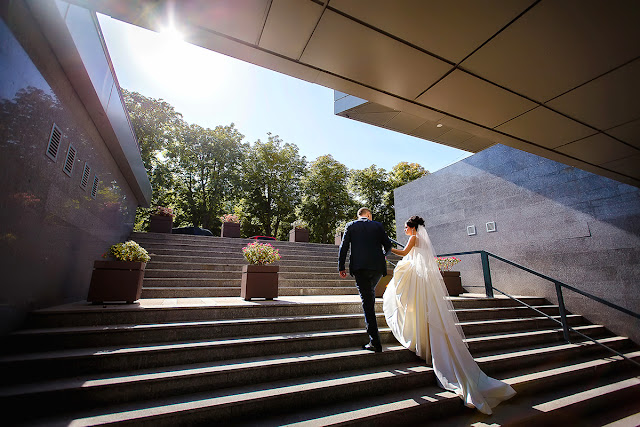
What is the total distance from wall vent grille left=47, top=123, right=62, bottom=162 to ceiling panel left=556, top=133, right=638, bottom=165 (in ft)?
22.0

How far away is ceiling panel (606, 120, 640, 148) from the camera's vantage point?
11.5 feet

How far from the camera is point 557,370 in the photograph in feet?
13.0

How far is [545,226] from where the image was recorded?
6.90 m

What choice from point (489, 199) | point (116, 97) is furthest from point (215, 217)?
point (489, 199)

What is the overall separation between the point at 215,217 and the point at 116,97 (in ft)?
56.2

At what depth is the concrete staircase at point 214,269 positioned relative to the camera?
218 inches

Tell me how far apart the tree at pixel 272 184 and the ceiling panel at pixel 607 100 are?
2048 cm

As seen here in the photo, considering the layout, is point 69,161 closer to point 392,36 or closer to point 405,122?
point 392,36

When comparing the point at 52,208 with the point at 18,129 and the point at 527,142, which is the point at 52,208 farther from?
the point at 527,142

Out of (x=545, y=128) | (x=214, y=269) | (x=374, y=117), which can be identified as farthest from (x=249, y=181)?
(x=545, y=128)

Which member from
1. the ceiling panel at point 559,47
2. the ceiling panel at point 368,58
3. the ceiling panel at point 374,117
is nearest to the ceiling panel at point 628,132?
the ceiling panel at point 559,47

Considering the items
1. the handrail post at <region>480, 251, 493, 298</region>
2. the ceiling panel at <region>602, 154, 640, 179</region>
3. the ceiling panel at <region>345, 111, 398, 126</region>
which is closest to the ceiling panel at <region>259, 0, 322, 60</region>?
the ceiling panel at <region>602, 154, 640, 179</region>

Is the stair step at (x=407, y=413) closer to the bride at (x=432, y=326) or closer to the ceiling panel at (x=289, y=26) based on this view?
the bride at (x=432, y=326)

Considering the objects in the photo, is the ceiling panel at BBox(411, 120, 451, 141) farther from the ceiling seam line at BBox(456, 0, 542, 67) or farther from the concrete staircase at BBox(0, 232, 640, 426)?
the ceiling seam line at BBox(456, 0, 542, 67)
